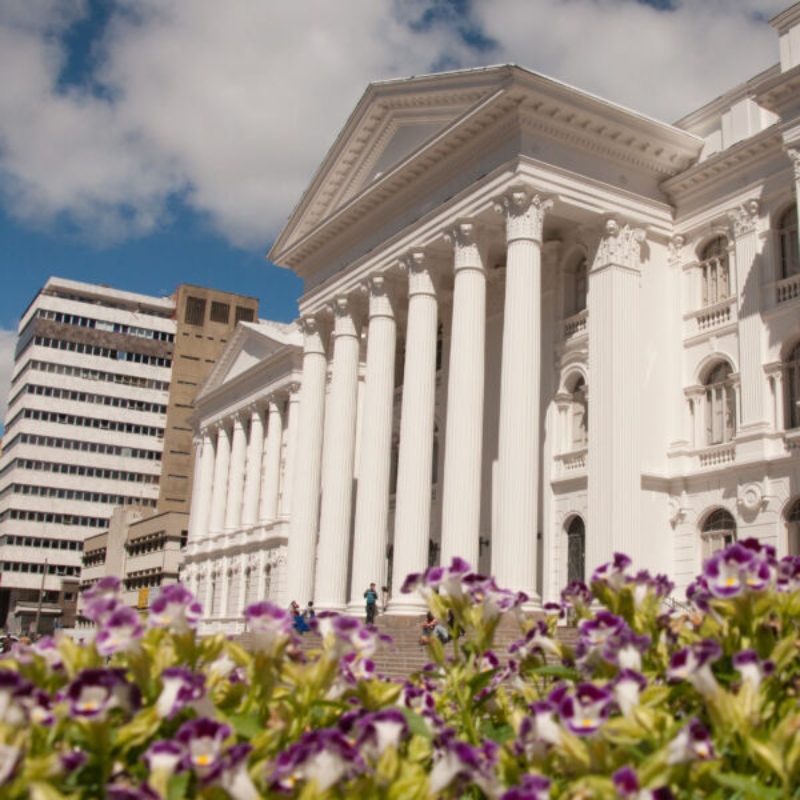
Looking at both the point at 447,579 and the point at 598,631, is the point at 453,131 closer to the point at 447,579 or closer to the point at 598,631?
the point at 447,579

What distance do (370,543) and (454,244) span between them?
1034cm

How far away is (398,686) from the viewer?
16.4 feet

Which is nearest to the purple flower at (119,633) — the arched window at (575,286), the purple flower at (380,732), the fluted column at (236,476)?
the purple flower at (380,732)

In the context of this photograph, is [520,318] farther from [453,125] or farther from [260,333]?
[260,333]

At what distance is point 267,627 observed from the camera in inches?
180

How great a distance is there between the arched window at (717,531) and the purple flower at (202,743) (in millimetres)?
25409

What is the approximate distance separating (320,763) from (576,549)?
2730cm

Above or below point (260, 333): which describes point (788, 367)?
below

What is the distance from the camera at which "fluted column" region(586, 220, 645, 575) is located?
27422 mm

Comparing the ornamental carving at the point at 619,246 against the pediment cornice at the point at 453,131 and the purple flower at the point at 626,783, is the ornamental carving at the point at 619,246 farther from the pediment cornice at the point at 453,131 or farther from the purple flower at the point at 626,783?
the purple flower at the point at 626,783

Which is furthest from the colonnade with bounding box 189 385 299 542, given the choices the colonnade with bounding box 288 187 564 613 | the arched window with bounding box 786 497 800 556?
the arched window with bounding box 786 497 800 556

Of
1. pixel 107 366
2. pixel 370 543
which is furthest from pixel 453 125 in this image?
pixel 107 366

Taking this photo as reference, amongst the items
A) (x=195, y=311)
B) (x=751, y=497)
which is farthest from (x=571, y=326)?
(x=195, y=311)

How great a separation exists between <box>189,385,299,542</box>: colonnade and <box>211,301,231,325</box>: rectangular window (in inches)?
1906
